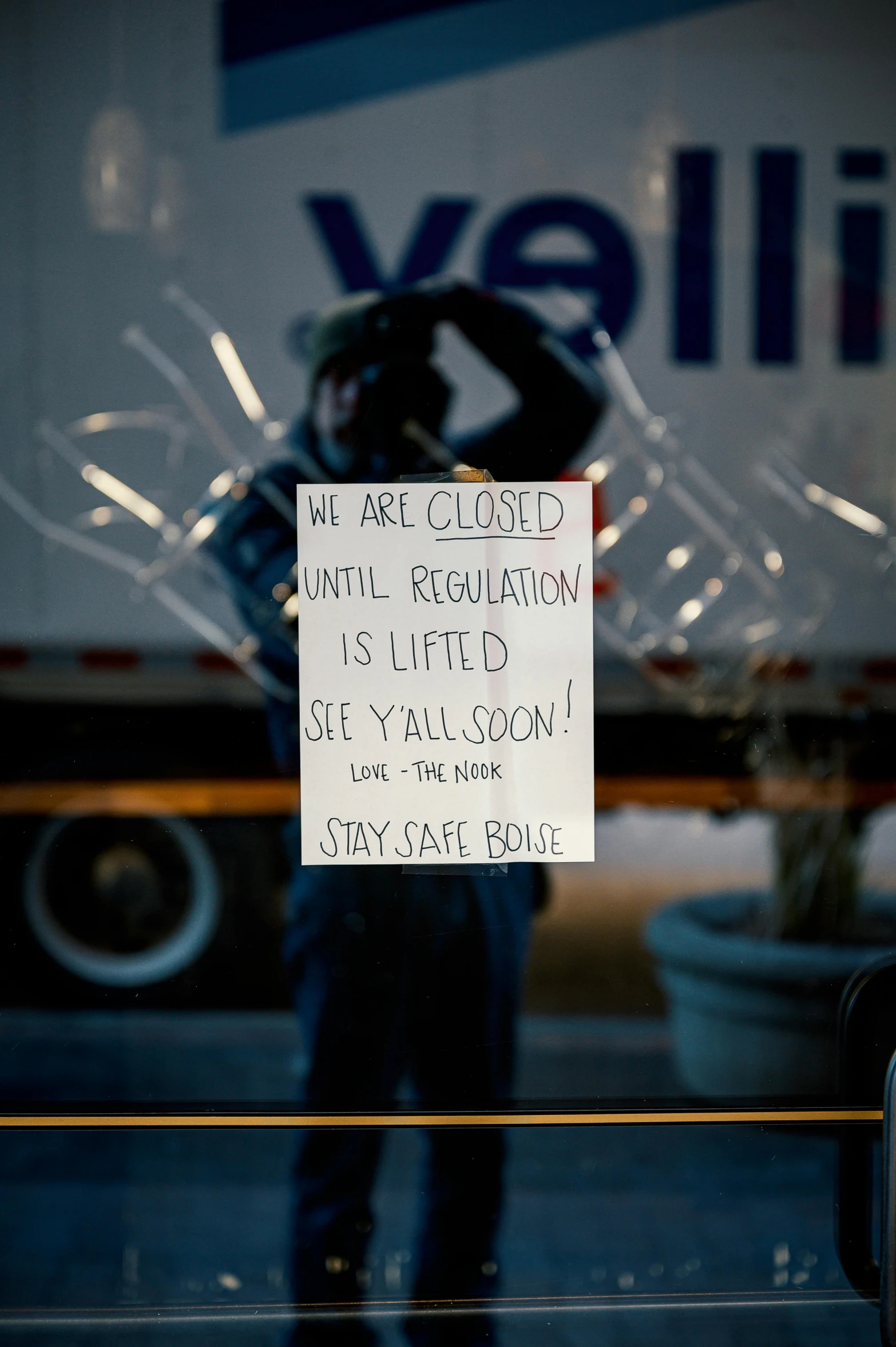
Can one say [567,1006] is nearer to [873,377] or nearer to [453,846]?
[453,846]

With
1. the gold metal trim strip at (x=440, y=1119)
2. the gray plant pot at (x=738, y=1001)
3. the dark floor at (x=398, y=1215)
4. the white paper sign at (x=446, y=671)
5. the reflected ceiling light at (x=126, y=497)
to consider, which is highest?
the reflected ceiling light at (x=126, y=497)

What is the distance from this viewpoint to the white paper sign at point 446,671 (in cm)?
162

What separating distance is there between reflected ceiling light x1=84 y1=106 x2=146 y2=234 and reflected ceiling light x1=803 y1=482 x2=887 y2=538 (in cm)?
116

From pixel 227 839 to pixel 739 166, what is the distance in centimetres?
130

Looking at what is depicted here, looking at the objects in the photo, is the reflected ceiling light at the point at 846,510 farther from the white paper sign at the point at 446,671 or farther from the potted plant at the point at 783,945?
the white paper sign at the point at 446,671

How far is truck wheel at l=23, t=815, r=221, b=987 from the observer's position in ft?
6.82

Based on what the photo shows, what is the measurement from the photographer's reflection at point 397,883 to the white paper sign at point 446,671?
75 mm

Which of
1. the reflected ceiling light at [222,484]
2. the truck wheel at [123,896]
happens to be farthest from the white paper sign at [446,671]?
the truck wheel at [123,896]

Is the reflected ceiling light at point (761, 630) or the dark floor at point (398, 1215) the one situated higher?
the reflected ceiling light at point (761, 630)

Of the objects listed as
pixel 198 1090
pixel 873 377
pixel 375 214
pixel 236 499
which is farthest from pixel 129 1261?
pixel 873 377

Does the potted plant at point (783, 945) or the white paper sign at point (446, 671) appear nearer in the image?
Result: the white paper sign at point (446, 671)

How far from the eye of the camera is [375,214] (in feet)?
6.03

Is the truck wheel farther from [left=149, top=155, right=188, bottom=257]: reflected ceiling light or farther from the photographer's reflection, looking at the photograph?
[left=149, top=155, right=188, bottom=257]: reflected ceiling light

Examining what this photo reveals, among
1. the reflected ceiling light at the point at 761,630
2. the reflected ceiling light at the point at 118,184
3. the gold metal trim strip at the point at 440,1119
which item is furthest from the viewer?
the reflected ceiling light at the point at 761,630
